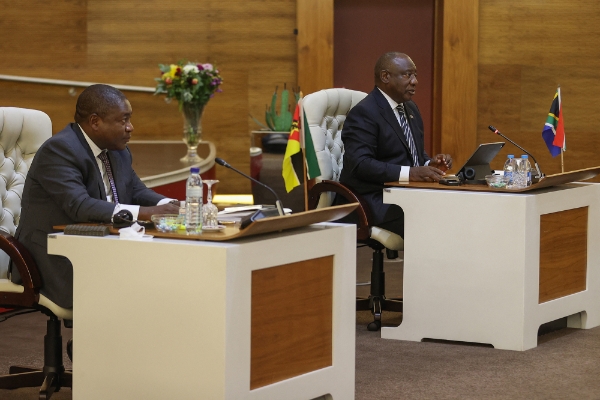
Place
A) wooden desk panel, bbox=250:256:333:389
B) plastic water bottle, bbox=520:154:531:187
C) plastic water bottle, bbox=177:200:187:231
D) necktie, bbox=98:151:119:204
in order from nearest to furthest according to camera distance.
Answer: wooden desk panel, bbox=250:256:333:389 → plastic water bottle, bbox=177:200:187:231 → necktie, bbox=98:151:119:204 → plastic water bottle, bbox=520:154:531:187

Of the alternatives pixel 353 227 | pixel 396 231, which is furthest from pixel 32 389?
pixel 396 231

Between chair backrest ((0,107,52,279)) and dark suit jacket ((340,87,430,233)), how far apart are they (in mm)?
1597

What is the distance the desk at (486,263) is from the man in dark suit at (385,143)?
0.32 meters

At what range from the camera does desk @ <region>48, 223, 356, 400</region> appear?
276cm

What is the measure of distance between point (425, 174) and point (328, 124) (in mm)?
761

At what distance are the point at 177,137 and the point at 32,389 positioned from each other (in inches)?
235

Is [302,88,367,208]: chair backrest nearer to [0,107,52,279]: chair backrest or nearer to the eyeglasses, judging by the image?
the eyeglasses

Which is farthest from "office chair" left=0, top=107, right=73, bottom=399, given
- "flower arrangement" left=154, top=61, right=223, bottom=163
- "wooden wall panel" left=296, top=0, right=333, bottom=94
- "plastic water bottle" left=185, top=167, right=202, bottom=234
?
"wooden wall panel" left=296, top=0, right=333, bottom=94

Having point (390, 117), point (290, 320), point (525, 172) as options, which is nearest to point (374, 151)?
point (390, 117)

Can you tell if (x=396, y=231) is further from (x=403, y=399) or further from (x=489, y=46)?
(x=489, y=46)

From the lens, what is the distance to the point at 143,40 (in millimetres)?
9203

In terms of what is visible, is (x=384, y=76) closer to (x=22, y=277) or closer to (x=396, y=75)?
(x=396, y=75)

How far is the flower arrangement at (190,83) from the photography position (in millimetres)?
7172

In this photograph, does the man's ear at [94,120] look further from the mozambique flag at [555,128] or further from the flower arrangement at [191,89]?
the flower arrangement at [191,89]
